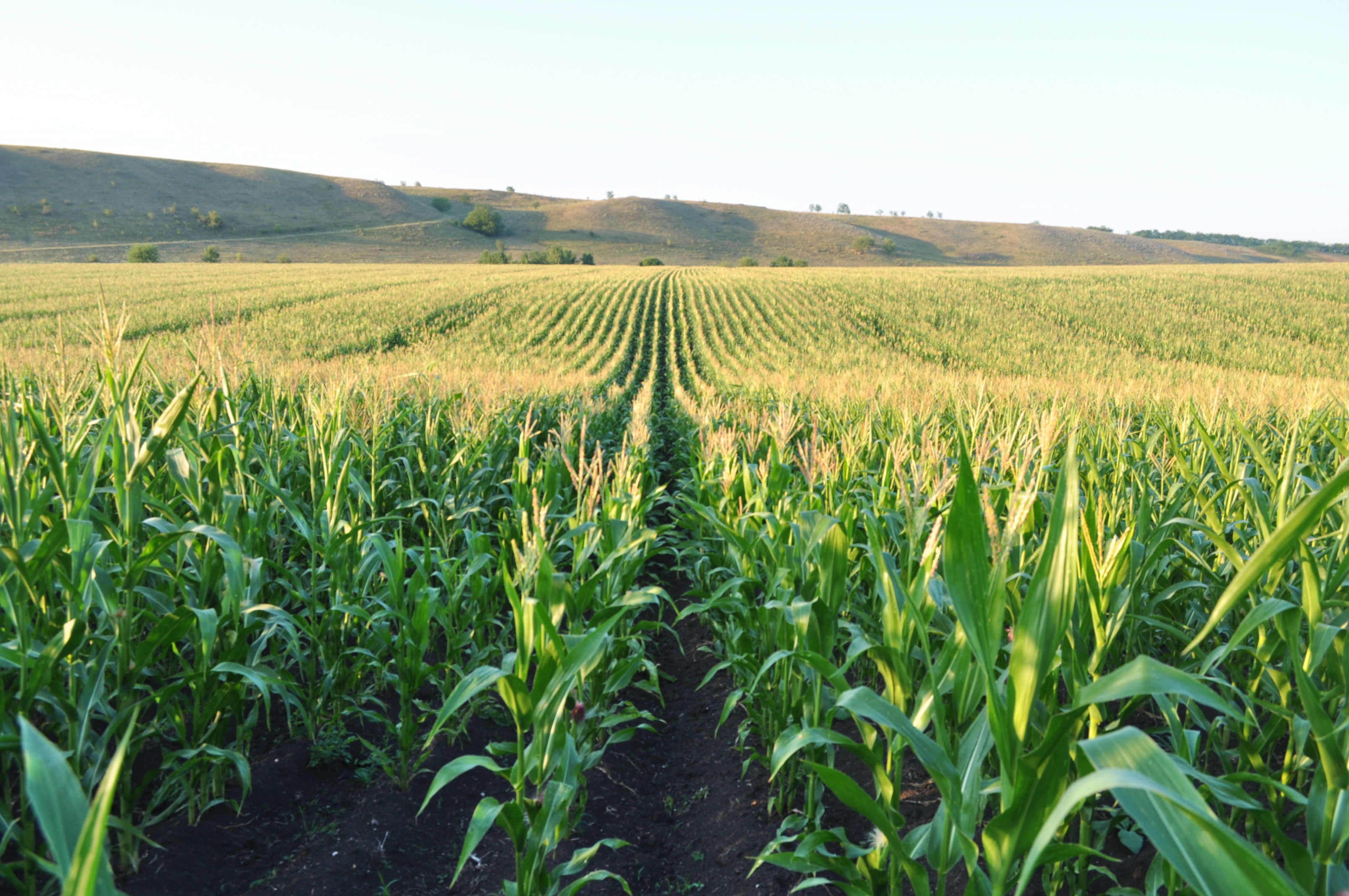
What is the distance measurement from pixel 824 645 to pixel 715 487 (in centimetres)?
265

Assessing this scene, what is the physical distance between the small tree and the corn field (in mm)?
65301

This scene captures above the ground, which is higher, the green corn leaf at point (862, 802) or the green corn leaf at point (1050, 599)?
the green corn leaf at point (1050, 599)

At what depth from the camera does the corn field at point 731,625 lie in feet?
4.62

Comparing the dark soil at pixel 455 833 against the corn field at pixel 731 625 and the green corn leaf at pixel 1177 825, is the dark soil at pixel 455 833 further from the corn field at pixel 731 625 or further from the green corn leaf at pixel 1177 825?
the green corn leaf at pixel 1177 825

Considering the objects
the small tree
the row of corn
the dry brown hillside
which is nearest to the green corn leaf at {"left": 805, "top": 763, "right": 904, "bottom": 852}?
the row of corn

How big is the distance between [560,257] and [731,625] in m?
70.1

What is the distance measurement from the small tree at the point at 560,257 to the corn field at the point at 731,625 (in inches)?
2571

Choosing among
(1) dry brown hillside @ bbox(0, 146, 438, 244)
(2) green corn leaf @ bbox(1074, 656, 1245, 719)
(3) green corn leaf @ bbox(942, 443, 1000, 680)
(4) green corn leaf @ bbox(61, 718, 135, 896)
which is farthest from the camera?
(1) dry brown hillside @ bbox(0, 146, 438, 244)

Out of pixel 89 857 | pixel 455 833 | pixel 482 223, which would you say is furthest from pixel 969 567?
pixel 482 223

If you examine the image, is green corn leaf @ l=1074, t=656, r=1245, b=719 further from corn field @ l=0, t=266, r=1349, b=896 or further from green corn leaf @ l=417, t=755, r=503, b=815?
green corn leaf @ l=417, t=755, r=503, b=815

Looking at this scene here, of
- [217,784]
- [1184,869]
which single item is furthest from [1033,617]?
[217,784]

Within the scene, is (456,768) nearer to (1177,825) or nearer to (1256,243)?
(1177,825)

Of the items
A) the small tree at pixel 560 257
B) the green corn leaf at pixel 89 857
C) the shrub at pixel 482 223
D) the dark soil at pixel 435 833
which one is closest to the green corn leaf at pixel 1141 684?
the green corn leaf at pixel 89 857

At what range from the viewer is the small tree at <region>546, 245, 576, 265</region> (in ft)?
226
